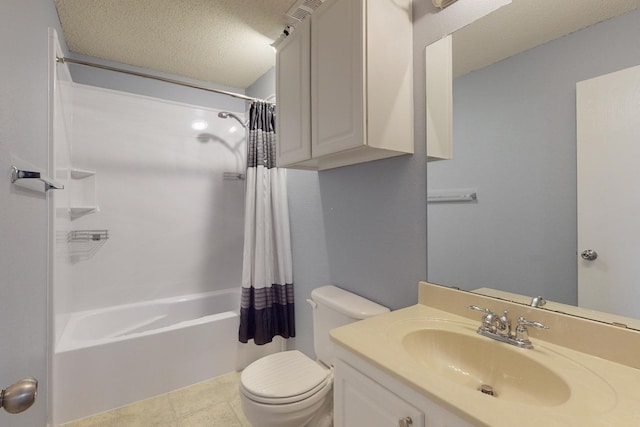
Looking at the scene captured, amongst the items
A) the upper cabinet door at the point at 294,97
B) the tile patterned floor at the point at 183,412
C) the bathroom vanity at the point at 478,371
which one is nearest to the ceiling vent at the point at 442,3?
the upper cabinet door at the point at 294,97

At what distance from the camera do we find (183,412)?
1.81 m

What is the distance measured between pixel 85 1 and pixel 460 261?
2.53m

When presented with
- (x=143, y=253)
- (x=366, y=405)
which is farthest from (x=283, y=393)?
(x=143, y=253)

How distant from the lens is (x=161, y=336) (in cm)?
199

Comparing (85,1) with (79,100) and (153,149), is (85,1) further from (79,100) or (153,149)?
(153,149)

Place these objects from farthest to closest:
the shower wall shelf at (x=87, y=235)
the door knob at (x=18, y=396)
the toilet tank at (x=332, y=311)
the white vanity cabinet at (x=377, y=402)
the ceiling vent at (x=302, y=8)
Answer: the shower wall shelf at (x=87, y=235) < the ceiling vent at (x=302, y=8) < the toilet tank at (x=332, y=311) < the white vanity cabinet at (x=377, y=402) < the door knob at (x=18, y=396)

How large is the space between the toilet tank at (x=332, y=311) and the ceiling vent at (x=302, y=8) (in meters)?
1.71

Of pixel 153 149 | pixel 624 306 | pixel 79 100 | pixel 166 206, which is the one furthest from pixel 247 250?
pixel 624 306

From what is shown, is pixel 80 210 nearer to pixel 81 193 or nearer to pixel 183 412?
pixel 81 193

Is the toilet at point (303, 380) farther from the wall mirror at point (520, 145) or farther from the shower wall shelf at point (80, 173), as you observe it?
the shower wall shelf at point (80, 173)

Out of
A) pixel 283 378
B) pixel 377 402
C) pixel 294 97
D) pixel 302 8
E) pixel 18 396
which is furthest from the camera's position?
pixel 302 8

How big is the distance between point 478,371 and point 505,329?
0.54ft

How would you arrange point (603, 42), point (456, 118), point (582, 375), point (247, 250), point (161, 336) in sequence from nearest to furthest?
point (582, 375), point (603, 42), point (456, 118), point (161, 336), point (247, 250)

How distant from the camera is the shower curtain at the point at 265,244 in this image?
84.3 inches
